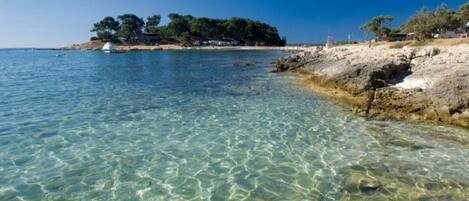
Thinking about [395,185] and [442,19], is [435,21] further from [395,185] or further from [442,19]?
[395,185]

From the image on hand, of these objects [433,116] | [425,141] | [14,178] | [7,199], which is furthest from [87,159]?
[433,116]

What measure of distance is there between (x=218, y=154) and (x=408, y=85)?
1552 centimetres

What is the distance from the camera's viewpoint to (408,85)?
23422 mm

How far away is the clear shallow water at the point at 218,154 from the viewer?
34.1ft

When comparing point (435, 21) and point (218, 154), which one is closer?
point (218, 154)

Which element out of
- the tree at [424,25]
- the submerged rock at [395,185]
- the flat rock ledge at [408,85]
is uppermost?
the tree at [424,25]

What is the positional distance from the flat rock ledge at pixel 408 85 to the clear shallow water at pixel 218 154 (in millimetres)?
1952

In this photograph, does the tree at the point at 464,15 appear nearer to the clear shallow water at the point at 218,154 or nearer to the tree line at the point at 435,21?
the tree line at the point at 435,21

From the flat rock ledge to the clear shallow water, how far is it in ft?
6.40

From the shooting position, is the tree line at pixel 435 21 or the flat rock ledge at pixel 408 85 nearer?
the flat rock ledge at pixel 408 85

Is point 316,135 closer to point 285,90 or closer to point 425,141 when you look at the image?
point 425,141

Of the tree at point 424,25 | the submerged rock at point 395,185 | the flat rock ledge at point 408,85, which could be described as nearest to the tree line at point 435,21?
the tree at point 424,25

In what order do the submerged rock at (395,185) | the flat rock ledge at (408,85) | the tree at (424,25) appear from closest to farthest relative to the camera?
the submerged rock at (395,185), the flat rock ledge at (408,85), the tree at (424,25)

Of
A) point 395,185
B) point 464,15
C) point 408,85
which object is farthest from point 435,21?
point 395,185
